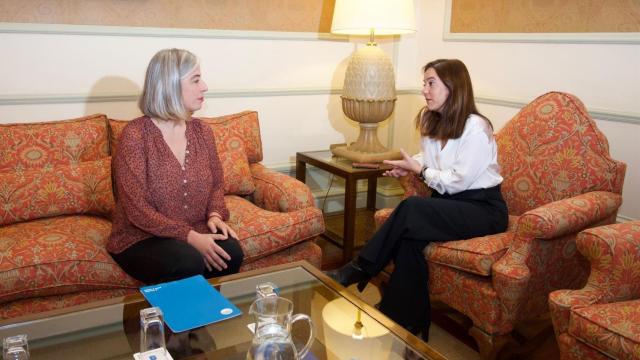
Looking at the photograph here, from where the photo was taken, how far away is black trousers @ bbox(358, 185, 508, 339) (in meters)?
2.30

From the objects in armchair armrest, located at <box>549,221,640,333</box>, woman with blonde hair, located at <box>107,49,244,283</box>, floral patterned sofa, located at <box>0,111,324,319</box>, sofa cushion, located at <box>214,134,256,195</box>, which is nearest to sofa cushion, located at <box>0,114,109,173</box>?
floral patterned sofa, located at <box>0,111,324,319</box>

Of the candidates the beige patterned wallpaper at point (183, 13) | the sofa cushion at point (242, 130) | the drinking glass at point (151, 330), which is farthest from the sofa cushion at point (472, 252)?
the beige patterned wallpaper at point (183, 13)

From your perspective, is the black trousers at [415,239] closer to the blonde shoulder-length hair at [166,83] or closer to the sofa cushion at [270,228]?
the sofa cushion at [270,228]

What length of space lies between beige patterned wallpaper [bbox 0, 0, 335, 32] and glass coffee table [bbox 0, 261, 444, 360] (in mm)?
1627

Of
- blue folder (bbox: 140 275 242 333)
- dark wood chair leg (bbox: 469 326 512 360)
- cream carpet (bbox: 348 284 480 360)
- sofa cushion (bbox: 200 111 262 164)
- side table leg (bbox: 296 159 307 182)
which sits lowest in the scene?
cream carpet (bbox: 348 284 480 360)

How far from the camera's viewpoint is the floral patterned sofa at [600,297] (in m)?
1.72

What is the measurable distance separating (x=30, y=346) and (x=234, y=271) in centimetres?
84

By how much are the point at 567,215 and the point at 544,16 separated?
4.07 ft

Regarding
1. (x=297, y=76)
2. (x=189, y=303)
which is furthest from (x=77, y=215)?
(x=297, y=76)

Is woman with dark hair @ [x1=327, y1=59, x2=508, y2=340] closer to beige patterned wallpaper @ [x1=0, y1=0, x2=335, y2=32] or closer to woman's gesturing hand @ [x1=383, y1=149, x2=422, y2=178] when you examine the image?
woman's gesturing hand @ [x1=383, y1=149, x2=422, y2=178]

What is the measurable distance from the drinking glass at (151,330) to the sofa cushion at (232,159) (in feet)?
4.28

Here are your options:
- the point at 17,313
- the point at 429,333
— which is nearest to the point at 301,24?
the point at 429,333

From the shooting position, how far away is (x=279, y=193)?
8.69ft

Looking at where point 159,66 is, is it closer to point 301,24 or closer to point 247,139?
point 247,139
